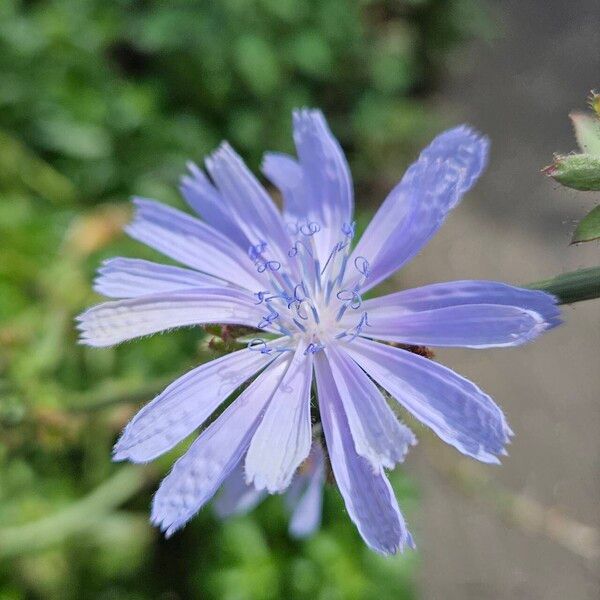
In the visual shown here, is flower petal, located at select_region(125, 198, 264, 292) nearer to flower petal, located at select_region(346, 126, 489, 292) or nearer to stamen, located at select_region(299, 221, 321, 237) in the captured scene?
stamen, located at select_region(299, 221, 321, 237)

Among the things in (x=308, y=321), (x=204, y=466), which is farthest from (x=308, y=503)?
(x=204, y=466)

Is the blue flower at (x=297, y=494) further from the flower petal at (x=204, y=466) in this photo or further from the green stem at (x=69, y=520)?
the green stem at (x=69, y=520)

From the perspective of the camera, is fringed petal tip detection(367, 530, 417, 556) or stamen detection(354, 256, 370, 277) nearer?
fringed petal tip detection(367, 530, 417, 556)

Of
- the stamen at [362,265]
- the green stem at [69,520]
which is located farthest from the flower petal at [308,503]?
the green stem at [69,520]

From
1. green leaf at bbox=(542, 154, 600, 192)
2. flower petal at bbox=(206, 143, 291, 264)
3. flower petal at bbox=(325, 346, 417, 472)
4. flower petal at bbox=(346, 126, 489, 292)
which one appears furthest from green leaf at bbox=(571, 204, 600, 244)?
flower petal at bbox=(206, 143, 291, 264)

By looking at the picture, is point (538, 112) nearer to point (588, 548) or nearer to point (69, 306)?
point (588, 548)

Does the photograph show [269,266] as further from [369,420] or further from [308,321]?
[369,420]
